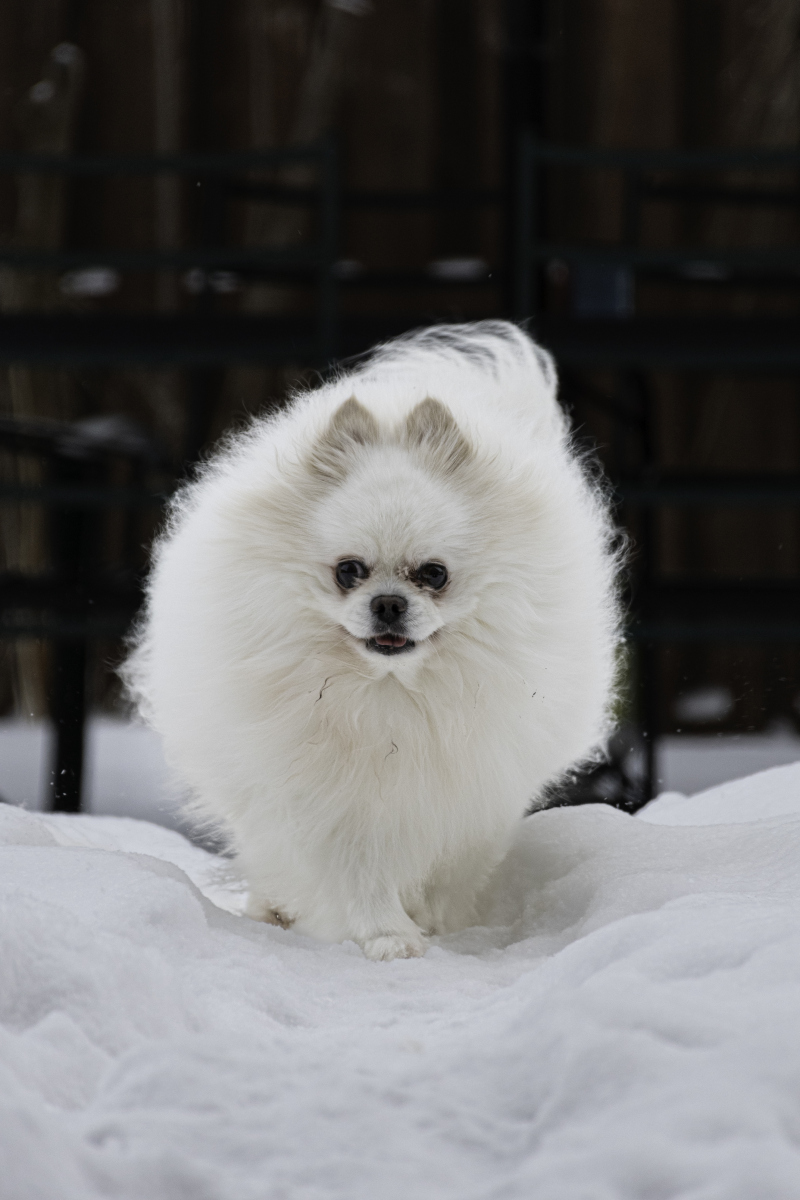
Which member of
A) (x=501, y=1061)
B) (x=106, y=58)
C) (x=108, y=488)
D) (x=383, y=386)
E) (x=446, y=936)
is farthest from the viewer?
(x=106, y=58)

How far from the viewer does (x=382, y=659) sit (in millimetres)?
1545

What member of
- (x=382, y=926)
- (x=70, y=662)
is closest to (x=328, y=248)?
(x=70, y=662)

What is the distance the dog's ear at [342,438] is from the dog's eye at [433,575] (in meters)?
0.18

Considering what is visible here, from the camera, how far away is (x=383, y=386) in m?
1.92

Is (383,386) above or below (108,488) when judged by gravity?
above

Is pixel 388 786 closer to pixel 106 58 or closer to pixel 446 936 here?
pixel 446 936

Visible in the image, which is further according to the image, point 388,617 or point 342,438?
point 342,438

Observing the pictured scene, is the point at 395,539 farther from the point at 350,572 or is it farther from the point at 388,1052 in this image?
the point at 388,1052

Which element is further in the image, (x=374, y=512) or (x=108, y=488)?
(x=108, y=488)

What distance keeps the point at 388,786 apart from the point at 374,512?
0.34 metres

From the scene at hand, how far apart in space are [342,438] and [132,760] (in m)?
1.99

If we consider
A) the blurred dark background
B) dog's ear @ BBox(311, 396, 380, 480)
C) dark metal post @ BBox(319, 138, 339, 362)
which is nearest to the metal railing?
dark metal post @ BBox(319, 138, 339, 362)

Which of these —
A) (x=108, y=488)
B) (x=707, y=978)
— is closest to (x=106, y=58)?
(x=108, y=488)

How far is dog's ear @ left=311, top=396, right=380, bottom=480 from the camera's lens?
5.34ft
